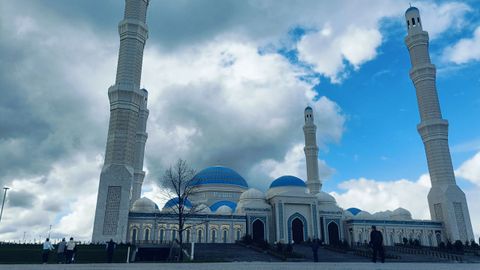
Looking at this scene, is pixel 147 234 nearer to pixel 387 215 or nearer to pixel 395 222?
pixel 395 222

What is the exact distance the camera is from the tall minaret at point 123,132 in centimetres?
3191

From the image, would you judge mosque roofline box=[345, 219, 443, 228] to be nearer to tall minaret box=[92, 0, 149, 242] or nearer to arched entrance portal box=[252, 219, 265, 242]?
arched entrance portal box=[252, 219, 265, 242]

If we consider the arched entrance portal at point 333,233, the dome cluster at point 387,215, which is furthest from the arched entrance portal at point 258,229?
the dome cluster at point 387,215

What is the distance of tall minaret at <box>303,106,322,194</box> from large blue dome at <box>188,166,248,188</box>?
9.07 metres

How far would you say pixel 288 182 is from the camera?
140 feet

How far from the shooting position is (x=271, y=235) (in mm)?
40125

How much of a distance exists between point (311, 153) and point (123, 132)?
26493 millimetres

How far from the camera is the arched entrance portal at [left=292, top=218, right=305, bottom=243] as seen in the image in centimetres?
3990

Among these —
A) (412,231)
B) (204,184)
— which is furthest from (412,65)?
(204,184)

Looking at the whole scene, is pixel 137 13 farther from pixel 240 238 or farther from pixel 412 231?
pixel 412 231

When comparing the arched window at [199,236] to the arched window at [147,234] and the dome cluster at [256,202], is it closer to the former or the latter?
the dome cluster at [256,202]

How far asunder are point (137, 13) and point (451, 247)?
125 ft

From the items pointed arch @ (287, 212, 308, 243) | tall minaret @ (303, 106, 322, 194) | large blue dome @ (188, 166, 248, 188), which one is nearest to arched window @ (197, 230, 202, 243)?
pointed arch @ (287, 212, 308, 243)

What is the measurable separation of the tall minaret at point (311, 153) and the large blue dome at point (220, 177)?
907 centimetres
